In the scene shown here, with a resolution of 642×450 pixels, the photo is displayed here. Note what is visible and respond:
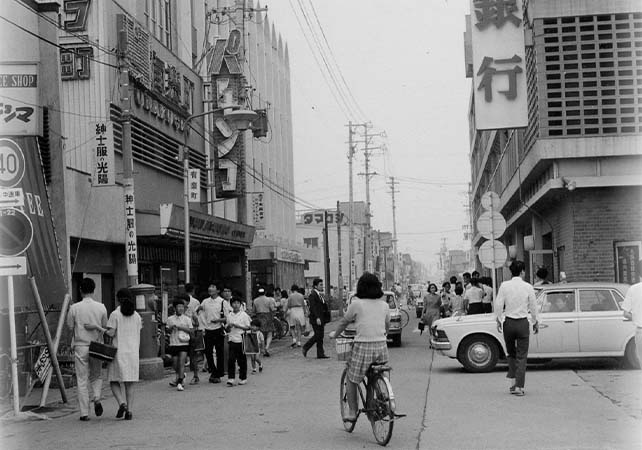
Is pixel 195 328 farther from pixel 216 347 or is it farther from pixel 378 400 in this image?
pixel 378 400

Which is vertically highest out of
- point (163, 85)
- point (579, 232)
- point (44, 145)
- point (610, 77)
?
point (163, 85)

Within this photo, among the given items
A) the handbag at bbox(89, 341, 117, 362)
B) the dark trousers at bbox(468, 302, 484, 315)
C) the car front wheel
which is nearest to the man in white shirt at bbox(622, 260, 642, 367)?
the car front wheel

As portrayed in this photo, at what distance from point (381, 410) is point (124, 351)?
160 inches

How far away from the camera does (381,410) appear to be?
861 cm

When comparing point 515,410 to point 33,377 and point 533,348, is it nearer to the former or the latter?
point 533,348

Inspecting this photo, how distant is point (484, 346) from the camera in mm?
15250

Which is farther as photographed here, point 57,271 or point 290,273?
point 290,273

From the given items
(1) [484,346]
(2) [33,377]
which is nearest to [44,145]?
(2) [33,377]

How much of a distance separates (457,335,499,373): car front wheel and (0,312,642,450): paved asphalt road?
36cm

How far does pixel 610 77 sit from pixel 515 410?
11528 mm

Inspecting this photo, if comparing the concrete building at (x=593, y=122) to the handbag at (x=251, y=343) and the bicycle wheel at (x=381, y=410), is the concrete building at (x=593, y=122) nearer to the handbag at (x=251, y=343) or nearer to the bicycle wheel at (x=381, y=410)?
the handbag at (x=251, y=343)

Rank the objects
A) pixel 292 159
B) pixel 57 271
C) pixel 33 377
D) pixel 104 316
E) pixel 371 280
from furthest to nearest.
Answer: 1. pixel 292 159
2. pixel 57 271
3. pixel 33 377
4. pixel 104 316
5. pixel 371 280

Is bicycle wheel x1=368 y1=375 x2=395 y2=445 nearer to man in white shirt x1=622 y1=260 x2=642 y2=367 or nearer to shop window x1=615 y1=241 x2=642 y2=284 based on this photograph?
man in white shirt x1=622 y1=260 x2=642 y2=367

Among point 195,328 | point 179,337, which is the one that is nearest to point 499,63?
point 195,328
